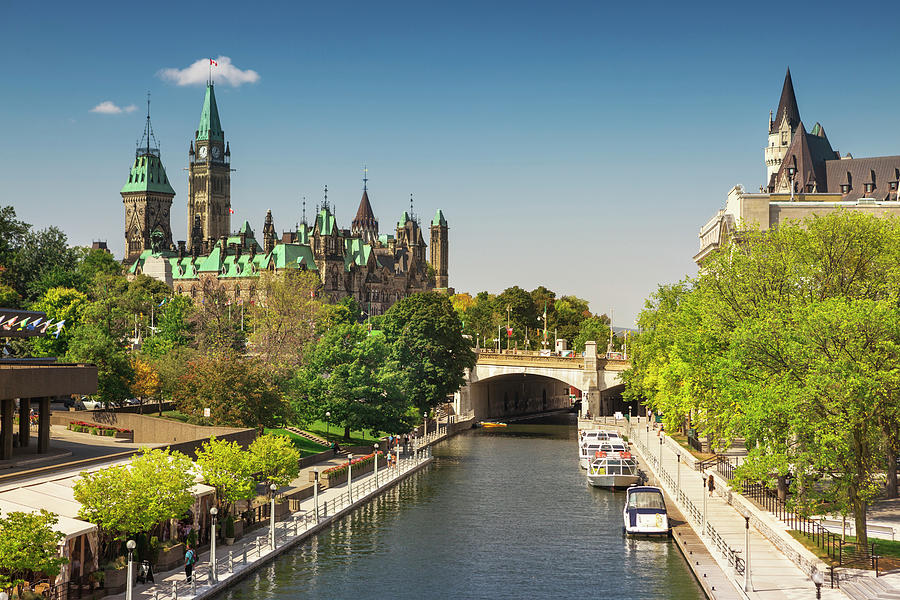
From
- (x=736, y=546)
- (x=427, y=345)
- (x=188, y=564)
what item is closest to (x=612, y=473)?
(x=736, y=546)

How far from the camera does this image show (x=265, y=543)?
43688 mm

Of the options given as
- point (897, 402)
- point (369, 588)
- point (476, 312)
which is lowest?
point (369, 588)

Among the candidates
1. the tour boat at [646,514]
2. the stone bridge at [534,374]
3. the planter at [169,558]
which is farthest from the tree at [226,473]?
the stone bridge at [534,374]

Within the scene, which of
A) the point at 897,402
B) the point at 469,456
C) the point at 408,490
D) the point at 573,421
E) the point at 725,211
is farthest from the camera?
the point at 573,421

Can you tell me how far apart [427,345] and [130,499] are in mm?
62613

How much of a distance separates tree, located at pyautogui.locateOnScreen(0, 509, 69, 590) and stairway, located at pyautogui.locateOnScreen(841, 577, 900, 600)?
24.2 m

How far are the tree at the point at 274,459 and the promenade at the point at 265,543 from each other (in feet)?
6.62

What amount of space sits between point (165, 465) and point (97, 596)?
5.93 m

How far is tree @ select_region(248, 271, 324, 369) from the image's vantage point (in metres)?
93.9

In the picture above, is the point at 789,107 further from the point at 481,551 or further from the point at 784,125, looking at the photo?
the point at 481,551

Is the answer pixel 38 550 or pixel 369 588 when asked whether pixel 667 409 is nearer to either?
pixel 369 588

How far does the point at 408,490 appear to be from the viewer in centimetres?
6481

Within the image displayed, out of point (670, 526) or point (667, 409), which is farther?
point (667, 409)

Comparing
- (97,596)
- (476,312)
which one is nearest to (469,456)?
(97,596)
